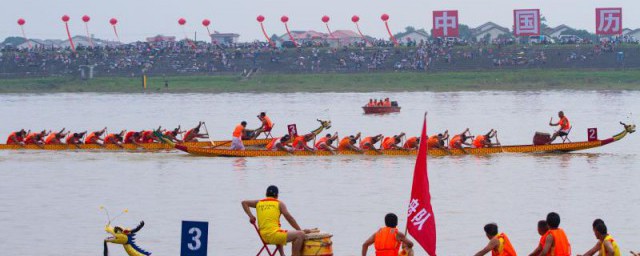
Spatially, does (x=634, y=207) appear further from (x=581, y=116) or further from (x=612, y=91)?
(x=612, y=91)

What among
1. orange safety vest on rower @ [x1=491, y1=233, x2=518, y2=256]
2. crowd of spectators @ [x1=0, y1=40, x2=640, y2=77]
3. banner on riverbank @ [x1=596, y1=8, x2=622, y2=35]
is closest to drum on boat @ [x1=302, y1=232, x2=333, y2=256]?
orange safety vest on rower @ [x1=491, y1=233, x2=518, y2=256]

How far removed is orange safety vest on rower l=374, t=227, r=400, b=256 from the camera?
17188mm

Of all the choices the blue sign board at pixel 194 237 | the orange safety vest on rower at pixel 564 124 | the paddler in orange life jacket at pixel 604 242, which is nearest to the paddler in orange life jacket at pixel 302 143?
the orange safety vest on rower at pixel 564 124

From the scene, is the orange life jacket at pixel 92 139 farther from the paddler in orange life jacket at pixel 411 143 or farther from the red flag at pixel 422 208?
the red flag at pixel 422 208

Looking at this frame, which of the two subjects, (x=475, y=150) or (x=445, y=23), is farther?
(x=445, y=23)

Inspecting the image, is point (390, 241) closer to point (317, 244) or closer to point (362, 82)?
point (317, 244)

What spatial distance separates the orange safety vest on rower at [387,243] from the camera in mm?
17188

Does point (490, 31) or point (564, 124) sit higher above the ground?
point (490, 31)

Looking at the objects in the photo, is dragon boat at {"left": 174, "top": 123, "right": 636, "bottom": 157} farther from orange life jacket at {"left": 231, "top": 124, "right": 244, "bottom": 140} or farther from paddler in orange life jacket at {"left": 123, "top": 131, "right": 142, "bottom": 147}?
paddler in orange life jacket at {"left": 123, "top": 131, "right": 142, "bottom": 147}

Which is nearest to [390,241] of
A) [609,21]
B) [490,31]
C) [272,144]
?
[272,144]

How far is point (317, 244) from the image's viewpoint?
57.3ft

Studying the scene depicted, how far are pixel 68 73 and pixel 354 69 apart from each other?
19.5 metres

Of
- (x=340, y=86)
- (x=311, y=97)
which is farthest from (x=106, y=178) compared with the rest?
(x=340, y=86)

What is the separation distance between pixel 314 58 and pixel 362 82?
8992 millimetres
